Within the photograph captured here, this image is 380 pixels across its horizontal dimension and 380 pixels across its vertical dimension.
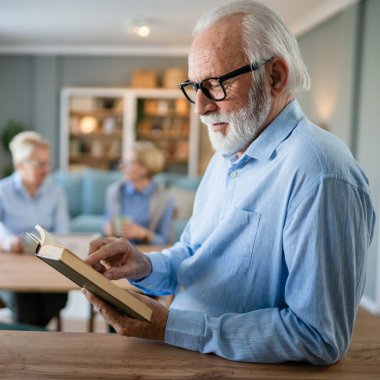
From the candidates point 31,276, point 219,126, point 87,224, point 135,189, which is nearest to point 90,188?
point 87,224

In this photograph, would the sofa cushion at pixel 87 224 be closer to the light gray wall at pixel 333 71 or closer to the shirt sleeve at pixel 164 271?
the light gray wall at pixel 333 71

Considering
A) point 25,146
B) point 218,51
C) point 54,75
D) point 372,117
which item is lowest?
point 25,146

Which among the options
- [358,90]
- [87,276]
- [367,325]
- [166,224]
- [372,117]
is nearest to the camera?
[87,276]

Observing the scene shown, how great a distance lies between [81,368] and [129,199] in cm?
254

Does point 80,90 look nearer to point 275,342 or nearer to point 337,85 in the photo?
point 337,85

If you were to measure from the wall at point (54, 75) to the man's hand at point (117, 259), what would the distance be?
6.79 meters

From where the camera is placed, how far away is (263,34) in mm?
996

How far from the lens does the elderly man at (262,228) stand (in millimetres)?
849

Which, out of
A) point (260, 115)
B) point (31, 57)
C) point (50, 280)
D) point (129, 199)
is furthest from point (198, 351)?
point (31, 57)

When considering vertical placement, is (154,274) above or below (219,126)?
below

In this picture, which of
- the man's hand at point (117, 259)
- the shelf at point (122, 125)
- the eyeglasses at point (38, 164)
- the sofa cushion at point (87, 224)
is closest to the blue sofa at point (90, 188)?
the sofa cushion at point (87, 224)

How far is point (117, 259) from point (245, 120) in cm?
44

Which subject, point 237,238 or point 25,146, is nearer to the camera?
point 237,238

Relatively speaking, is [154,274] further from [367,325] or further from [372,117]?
[372,117]
